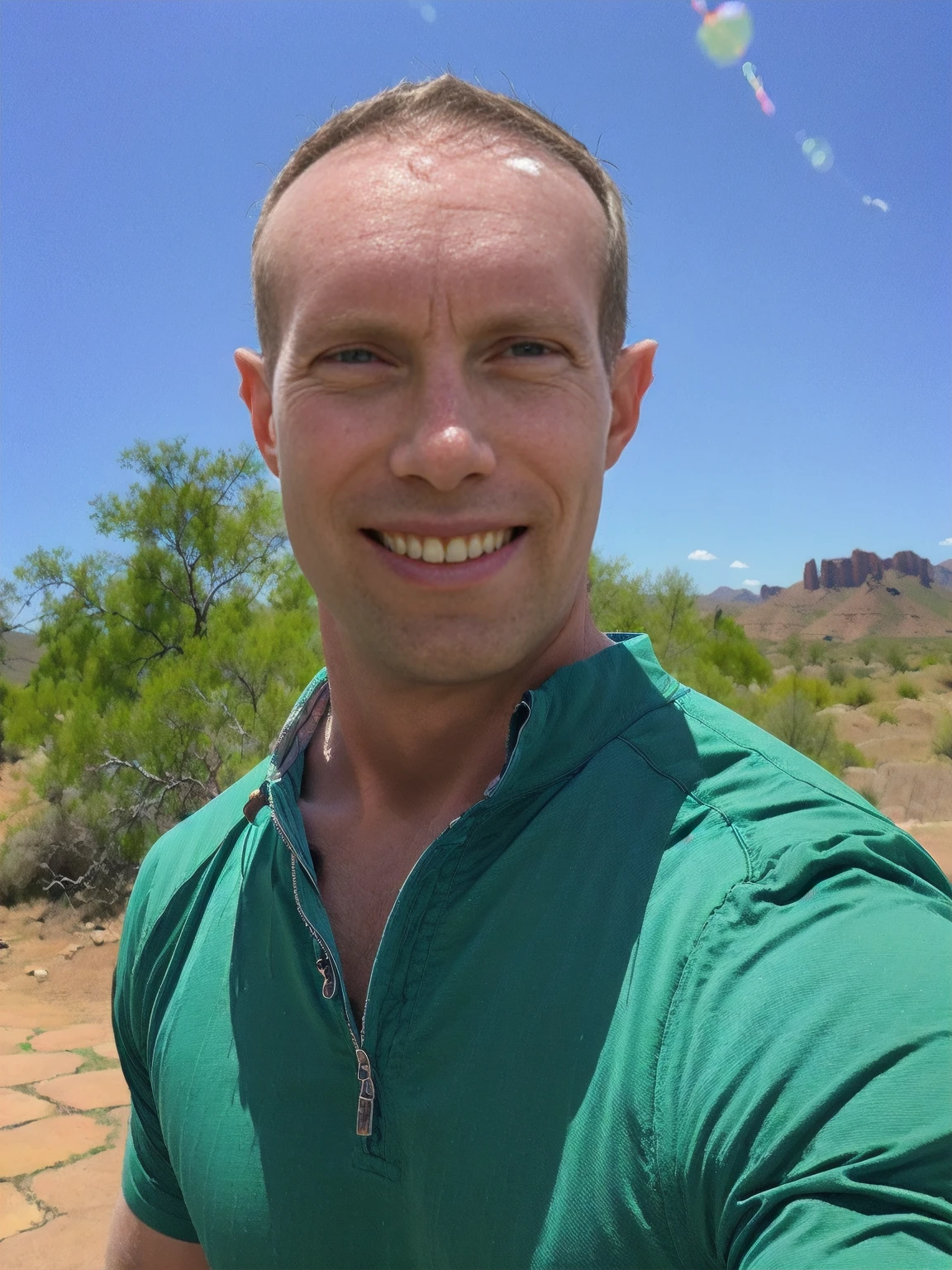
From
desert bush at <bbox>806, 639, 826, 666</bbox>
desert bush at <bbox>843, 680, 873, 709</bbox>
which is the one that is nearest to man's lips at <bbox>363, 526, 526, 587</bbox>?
desert bush at <bbox>843, 680, 873, 709</bbox>

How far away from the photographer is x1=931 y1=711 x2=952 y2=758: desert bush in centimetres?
1917

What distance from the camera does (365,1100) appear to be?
1084 mm

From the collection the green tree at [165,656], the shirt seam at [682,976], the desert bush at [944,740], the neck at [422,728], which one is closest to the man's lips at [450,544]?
the neck at [422,728]

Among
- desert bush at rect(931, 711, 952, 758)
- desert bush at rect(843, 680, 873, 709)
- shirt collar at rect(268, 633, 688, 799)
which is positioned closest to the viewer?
shirt collar at rect(268, 633, 688, 799)

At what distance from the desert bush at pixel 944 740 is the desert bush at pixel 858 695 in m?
7.33

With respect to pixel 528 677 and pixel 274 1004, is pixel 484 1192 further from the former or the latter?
pixel 528 677

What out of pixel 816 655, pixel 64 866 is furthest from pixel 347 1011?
pixel 816 655

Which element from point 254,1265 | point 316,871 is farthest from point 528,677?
point 254,1265

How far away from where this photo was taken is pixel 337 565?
134cm

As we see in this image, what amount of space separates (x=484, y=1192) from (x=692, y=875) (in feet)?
1.23

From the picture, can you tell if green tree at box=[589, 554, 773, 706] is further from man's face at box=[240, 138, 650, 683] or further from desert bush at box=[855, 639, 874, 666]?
desert bush at box=[855, 639, 874, 666]

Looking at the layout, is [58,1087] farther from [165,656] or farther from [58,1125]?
Result: [165,656]

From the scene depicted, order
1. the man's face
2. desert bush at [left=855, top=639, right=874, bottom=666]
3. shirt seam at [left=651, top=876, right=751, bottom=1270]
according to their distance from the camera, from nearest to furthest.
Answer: shirt seam at [left=651, top=876, right=751, bottom=1270] < the man's face < desert bush at [left=855, top=639, right=874, bottom=666]

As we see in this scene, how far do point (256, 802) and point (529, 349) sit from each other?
0.77 meters
